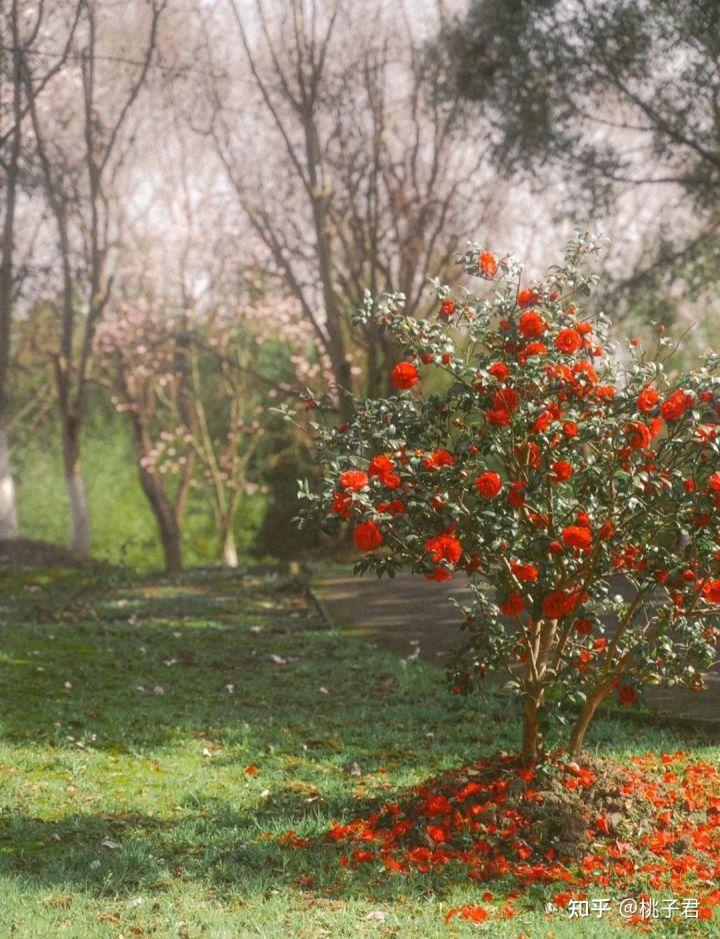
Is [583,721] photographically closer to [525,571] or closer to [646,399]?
[525,571]

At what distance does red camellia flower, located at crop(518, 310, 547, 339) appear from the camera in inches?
197

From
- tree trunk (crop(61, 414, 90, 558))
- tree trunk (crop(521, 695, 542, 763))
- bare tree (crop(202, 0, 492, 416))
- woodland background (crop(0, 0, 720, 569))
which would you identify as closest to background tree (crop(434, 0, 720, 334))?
woodland background (crop(0, 0, 720, 569))

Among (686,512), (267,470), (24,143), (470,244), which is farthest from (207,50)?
(686,512)

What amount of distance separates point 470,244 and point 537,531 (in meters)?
1.51

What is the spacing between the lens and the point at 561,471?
15.9ft

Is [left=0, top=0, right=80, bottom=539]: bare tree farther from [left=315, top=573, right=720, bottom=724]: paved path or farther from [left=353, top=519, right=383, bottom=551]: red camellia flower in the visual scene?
[left=353, top=519, right=383, bottom=551]: red camellia flower

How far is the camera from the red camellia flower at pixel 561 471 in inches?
190

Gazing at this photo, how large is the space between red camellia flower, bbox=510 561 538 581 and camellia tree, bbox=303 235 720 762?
0.01 m

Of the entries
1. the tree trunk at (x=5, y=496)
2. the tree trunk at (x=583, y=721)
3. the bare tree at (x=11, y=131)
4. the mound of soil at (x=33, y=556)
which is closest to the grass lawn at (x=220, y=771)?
the tree trunk at (x=583, y=721)

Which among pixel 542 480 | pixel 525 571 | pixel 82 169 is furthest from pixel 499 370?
pixel 82 169

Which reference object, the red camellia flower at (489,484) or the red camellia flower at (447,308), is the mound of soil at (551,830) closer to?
the red camellia flower at (489,484)

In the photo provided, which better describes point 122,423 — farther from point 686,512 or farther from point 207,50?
point 686,512

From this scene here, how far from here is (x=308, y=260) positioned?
1967cm

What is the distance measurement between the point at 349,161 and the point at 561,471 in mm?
14317
